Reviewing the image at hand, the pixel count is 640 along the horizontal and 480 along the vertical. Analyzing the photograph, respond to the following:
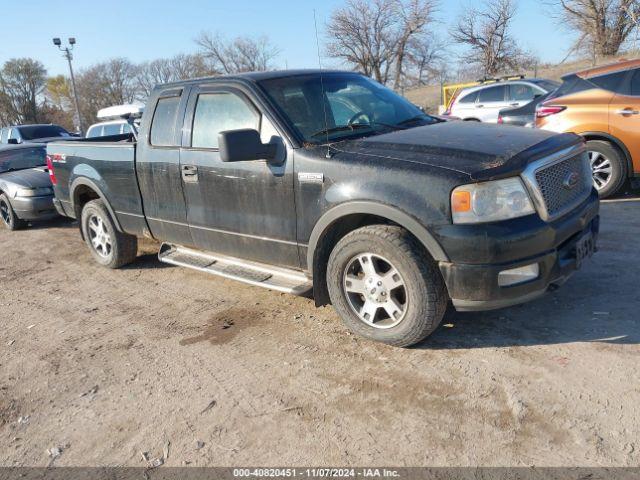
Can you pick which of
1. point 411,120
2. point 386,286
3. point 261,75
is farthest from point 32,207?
point 386,286

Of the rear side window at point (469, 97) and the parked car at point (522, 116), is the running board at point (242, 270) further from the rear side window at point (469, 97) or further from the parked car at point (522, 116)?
the rear side window at point (469, 97)

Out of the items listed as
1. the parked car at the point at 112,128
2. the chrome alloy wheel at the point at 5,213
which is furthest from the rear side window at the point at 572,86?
the parked car at the point at 112,128

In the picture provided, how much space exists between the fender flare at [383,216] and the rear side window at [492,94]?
1165 cm

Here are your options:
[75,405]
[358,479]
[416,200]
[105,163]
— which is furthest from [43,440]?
[105,163]

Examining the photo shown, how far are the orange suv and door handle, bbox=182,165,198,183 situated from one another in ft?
16.9

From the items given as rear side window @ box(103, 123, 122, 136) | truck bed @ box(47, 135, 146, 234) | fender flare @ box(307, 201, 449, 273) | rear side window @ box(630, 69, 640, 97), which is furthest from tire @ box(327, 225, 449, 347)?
rear side window @ box(103, 123, 122, 136)

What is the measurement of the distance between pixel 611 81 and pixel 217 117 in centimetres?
544

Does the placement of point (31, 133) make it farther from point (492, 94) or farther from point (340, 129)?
point (340, 129)

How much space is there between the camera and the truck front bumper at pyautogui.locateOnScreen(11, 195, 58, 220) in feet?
28.6

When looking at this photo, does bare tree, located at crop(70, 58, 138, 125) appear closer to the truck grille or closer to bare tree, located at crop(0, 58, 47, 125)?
bare tree, located at crop(0, 58, 47, 125)

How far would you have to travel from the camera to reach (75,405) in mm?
3334

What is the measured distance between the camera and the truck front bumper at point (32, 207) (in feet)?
28.6

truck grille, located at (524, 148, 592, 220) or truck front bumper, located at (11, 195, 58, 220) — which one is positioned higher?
truck grille, located at (524, 148, 592, 220)

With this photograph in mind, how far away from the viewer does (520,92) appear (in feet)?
44.2
